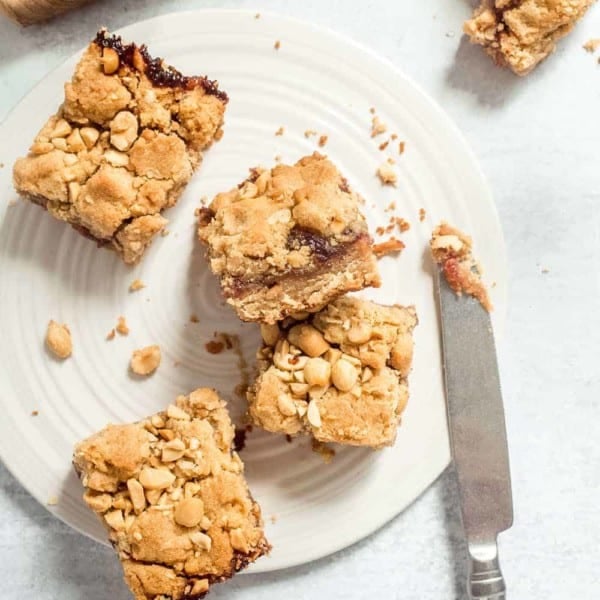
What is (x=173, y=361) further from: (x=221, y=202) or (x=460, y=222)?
(x=460, y=222)

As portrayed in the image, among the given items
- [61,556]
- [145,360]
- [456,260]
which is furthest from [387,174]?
[61,556]

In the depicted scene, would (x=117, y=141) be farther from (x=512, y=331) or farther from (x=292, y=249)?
(x=512, y=331)

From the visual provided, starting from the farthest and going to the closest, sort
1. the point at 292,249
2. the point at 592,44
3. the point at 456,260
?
the point at 592,44, the point at 456,260, the point at 292,249

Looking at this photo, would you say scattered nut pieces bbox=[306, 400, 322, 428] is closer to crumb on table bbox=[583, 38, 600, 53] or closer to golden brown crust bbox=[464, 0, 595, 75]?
golden brown crust bbox=[464, 0, 595, 75]

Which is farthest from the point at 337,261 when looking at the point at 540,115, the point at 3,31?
the point at 3,31

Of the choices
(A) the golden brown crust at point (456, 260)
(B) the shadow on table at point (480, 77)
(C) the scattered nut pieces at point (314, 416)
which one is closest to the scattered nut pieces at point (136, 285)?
(C) the scattered nut pieces at point (314, 416)
